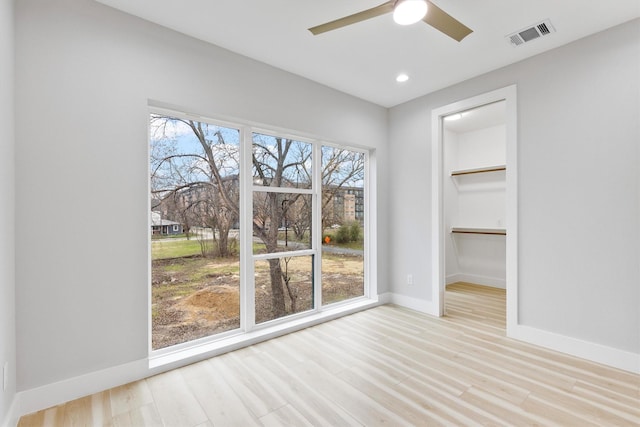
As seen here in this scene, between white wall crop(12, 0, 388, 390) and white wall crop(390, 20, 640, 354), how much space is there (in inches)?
122

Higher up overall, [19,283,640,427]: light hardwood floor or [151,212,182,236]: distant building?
[151,212,182,236]: distant building

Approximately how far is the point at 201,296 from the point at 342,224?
6.08 feet

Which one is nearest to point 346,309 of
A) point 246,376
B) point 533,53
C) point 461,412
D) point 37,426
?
point 246,376

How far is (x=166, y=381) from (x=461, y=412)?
6.65 ft

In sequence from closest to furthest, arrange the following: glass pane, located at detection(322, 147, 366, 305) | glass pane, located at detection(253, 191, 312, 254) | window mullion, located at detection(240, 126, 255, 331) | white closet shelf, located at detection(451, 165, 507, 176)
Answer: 1. window mullion, located at detection(240, 126, 255, 331)
2. glass pane, located at detection(253, 191, 312, 254)
3. glass pane, located at detection(322, 147, 366, 305)
4. white closet shelf, located at detection(451, 165, 507, 176)

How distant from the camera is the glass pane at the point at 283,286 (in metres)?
2.97

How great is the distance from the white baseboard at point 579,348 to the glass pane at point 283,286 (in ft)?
6.96

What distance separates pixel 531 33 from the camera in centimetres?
238

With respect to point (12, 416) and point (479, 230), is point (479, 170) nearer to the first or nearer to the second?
point (479, 230)

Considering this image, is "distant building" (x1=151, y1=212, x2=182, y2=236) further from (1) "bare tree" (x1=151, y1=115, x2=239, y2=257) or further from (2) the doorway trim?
(2) the doorway trim

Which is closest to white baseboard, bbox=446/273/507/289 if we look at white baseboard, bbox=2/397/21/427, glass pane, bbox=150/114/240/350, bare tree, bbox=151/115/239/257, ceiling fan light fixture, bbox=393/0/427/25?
glass pane, bbox=150/114/240/350

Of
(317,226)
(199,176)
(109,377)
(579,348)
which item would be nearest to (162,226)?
(199,176)

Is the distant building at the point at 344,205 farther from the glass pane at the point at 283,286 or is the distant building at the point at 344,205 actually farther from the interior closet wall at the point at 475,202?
the interior closet wall at the point at 475,202

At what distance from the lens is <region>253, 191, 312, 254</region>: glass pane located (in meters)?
2.96
